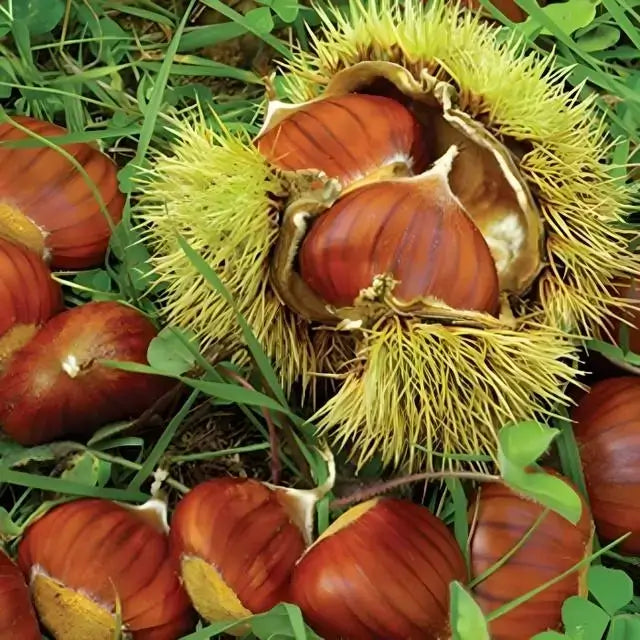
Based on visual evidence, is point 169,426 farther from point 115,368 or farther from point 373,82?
point 373,82

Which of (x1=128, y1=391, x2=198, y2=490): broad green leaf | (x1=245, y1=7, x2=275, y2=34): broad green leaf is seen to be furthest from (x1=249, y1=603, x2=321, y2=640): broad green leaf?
(x1=245, y1=7, x2=275, y2=34): broad green leaf

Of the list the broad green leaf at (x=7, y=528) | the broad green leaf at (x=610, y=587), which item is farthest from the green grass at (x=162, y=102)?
the broad green leaf at (x=610, y=587)

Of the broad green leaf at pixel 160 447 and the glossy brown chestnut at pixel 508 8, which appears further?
the glossy brown chestnut at pixel 508 8

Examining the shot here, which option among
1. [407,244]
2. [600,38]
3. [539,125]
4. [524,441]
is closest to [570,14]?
[600,38]

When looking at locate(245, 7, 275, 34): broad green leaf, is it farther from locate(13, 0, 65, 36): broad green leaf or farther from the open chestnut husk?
the open chestnut husk

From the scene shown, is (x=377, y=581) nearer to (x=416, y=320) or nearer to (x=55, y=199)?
(x=416, y=320)

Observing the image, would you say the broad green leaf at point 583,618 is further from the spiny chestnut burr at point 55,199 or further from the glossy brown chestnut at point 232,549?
the spiny chestnut burr at point 55,199
